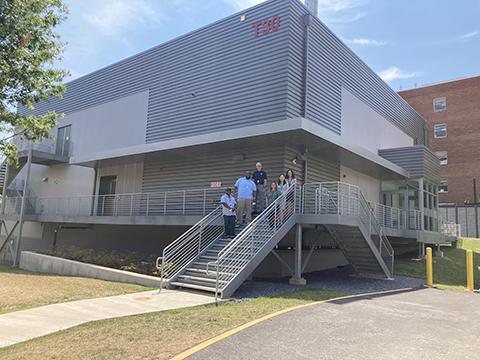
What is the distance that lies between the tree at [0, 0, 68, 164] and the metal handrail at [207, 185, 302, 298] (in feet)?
19.2

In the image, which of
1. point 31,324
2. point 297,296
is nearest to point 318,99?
point 297,296

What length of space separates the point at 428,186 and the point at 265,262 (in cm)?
1202

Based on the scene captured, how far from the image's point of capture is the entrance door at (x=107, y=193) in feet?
67.6

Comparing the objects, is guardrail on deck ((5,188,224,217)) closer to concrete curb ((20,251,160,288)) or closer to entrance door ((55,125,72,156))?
entrance door ((55,125,72,156))

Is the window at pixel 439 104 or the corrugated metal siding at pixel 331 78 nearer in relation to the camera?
the corrugated metal siding at pixel 331 78

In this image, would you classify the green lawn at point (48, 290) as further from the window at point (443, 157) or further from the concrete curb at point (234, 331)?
the window at point (443, 157)

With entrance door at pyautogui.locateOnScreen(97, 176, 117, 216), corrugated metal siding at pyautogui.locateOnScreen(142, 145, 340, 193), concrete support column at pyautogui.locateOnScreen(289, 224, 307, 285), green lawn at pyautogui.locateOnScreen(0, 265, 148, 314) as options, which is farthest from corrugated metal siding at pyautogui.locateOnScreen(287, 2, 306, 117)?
entrance door at pyautogui.locateOnScreen(97, 176, 117, 216)

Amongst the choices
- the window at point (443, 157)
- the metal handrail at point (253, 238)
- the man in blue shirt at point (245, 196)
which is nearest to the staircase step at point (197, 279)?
the metal handrail at point (253, 238)

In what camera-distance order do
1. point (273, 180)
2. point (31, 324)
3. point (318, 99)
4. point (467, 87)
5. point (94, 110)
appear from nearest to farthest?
1. point (31, 324)
2. point (273, 180)
3. point (318, 99)
4. point (94, 110)
5. point (467, 87)

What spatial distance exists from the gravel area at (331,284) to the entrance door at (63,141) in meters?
17.7

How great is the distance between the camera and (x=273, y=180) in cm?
1490

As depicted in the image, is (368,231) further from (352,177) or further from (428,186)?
(428,186)

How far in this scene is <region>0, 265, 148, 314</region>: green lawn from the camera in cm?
903

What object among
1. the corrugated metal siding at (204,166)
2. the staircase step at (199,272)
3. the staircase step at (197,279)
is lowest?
the staircase step at (197,279)
